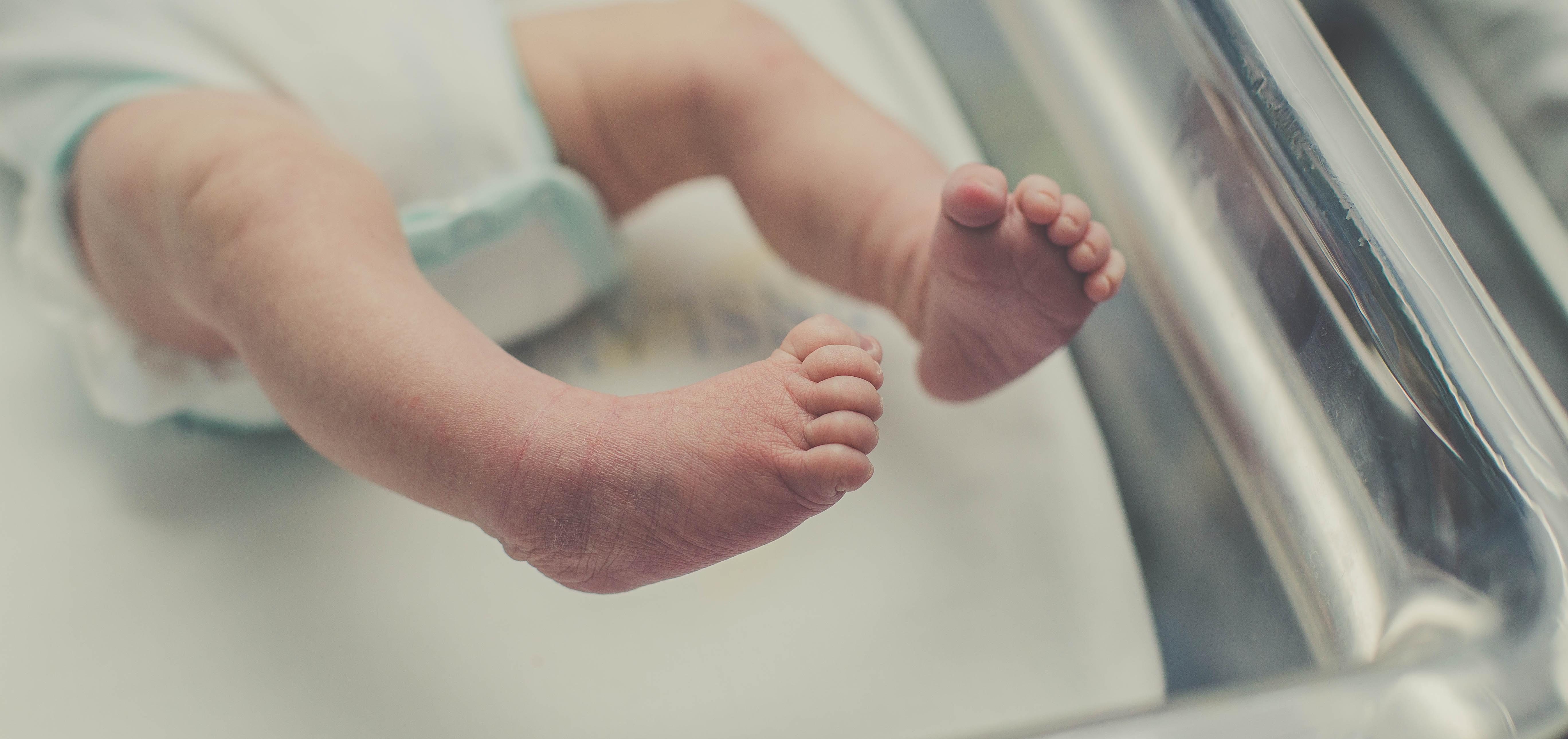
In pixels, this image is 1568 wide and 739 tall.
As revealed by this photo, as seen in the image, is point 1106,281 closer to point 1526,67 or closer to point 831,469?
point 831,469

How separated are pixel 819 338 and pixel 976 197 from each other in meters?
0.09

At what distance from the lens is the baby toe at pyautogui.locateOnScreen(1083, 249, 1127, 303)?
0.35 m

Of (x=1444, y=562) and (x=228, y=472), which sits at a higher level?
(x=228, y=472)

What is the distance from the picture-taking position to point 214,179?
1.19ft

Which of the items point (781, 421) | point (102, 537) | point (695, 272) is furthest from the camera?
point (695, 272)

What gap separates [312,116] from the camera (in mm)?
453

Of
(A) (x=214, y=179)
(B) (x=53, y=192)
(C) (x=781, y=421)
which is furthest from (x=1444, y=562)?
(B) (x=53, y=192)

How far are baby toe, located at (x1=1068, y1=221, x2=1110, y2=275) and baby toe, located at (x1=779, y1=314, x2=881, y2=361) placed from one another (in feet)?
0.31

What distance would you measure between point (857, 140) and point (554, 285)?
17cm

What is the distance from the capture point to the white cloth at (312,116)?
442mm

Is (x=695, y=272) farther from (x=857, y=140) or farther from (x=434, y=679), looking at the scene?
(x=434, y=679)

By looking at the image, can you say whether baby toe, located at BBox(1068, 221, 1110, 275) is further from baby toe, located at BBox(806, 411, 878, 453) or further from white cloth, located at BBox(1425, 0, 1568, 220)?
white cloth, located at BBox(1425, 0, 1568, 220)

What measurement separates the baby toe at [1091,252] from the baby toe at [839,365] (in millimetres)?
104

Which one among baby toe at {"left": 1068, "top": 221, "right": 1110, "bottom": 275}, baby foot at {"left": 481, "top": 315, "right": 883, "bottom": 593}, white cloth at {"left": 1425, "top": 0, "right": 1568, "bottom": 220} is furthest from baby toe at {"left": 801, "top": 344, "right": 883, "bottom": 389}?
white cloth at {"left": 1425, "top": 0, "right": 1568, "bottom": 220}
